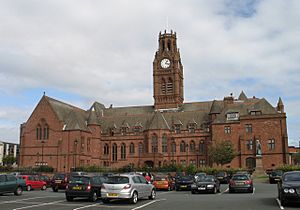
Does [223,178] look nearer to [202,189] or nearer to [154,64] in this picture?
[202,189]

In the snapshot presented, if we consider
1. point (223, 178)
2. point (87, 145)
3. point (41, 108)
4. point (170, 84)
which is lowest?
point (223, 178)

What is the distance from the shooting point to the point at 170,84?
9319 cm

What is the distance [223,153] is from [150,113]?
2770 centimetres

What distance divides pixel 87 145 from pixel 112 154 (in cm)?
869

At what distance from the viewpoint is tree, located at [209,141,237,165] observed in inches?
2522

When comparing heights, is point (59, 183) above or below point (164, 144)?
below

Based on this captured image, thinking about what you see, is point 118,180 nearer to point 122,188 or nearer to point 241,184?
point 122,188

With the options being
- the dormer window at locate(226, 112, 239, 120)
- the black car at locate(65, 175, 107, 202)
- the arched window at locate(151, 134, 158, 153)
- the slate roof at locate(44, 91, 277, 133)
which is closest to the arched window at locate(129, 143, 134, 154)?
the slate roof at locate(44, 91, 277, 133)

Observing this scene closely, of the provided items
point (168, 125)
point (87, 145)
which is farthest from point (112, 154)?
point (168, 125)

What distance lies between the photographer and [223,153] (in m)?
64.1

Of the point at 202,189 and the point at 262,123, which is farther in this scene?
the point at 262,123

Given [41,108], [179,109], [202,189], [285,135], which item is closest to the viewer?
[202,189]

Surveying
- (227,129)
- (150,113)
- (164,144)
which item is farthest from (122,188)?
(150,113)

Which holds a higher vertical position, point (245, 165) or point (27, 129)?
point (27, 129)
